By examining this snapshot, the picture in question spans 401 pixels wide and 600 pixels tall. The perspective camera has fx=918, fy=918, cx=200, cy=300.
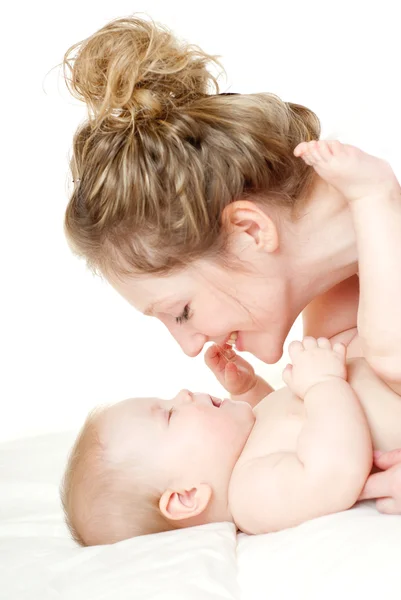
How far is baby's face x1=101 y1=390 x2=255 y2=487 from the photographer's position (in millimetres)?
1617

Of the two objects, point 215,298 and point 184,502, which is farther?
point 215,298

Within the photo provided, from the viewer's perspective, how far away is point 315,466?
1.45 m

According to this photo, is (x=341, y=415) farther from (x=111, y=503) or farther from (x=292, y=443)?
(x=111, y=503)

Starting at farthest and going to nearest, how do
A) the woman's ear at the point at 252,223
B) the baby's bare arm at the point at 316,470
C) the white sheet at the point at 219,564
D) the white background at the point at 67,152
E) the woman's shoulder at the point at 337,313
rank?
the white background at the point at 67,152 → the woman's shoulder at the point at 337,313 → the woman's ear at the point at 252,223 → the baby's bare arm at the point at 316,470 → the white sheet at the point at 219,564

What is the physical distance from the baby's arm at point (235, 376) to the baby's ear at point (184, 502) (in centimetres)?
55

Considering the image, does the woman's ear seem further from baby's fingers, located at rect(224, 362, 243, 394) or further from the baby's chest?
baby's fingers, located at rect(224, 362, 243, 394)

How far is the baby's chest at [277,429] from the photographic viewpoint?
159 centimetres

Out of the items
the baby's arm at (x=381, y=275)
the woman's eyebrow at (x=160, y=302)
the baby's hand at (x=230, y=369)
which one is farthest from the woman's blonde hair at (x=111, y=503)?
the baby's hand at (x=230, y=369)

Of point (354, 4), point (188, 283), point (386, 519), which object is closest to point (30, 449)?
point (188, 283)

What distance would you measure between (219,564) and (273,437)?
301mm

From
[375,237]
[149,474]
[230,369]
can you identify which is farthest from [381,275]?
[230,369]

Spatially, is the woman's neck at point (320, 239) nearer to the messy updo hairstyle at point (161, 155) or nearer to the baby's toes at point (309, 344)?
the messy updo hairstyle at point (161, 155)

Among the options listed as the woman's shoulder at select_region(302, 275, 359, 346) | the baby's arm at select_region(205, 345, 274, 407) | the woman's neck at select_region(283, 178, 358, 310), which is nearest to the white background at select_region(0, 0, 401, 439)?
the baby's arm at select_region(205, 345, 274, 407)

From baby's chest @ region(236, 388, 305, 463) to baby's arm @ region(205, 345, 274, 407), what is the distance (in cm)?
40
